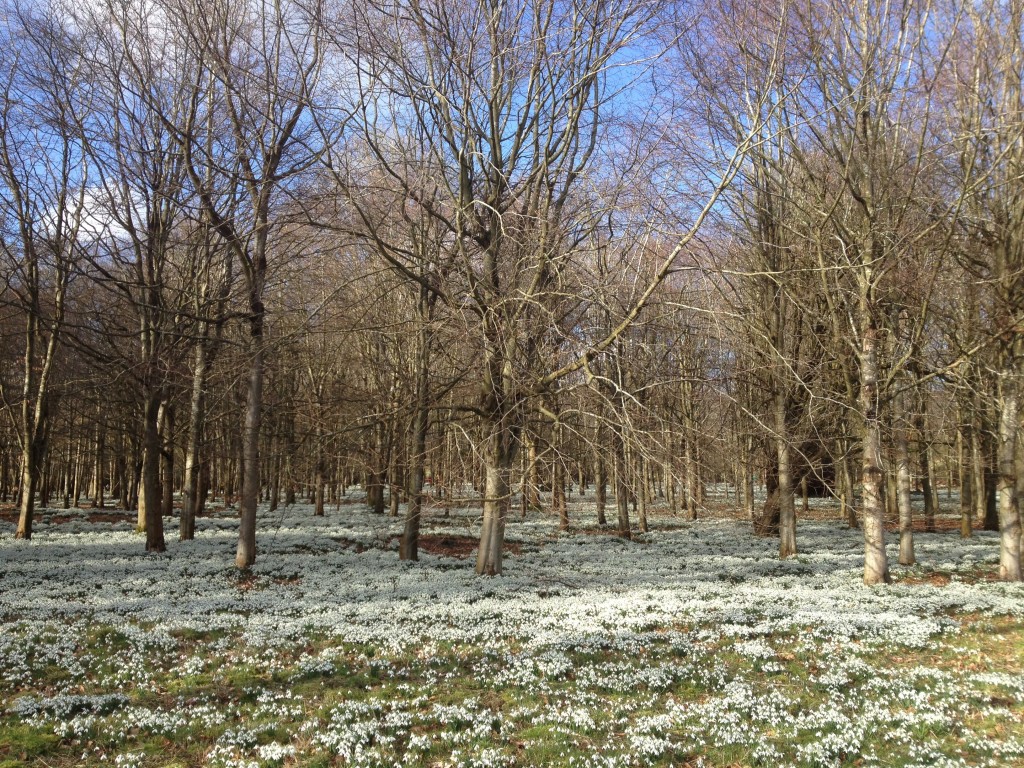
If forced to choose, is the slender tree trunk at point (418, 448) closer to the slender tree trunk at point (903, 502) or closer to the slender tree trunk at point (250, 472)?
the slender tree trunk at point (250, 472)

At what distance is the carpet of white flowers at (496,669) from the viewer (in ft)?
21.5

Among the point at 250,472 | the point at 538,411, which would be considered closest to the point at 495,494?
the point at 538,411

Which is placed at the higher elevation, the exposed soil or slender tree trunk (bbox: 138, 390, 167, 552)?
slender tree trunk (bbox: 138, 390, 167, 552)

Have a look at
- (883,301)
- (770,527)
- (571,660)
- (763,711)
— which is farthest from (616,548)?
(763,711)

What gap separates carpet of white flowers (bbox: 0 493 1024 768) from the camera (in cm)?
654

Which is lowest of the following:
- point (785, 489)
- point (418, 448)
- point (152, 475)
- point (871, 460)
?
point (785, 489)

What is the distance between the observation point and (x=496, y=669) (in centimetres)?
888

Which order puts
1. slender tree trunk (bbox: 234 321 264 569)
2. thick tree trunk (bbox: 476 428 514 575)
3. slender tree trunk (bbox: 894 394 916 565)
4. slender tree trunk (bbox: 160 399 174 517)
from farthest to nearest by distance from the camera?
1. slender tree trunk (bbox: 160 399 174 517)
2. slender tree trunk (bbox: 894 394 916 565)
3. slender tree trunk (bbox: 234 321 264 569)
4. thick tree trunk (bbox: 476 428 514 575)

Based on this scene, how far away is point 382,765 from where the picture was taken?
20.0ft

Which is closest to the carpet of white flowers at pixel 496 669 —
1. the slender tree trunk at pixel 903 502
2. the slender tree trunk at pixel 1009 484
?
the slender tree trunk at pixel 1009 484

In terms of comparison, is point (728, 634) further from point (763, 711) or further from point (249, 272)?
point (249, 272)

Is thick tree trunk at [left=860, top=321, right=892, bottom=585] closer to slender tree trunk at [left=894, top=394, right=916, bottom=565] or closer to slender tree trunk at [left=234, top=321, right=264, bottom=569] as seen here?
slender tree trunk at [left=894, top=394, right=916, bottom=565]

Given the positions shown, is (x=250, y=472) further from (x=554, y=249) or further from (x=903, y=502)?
(x=903, y=502)

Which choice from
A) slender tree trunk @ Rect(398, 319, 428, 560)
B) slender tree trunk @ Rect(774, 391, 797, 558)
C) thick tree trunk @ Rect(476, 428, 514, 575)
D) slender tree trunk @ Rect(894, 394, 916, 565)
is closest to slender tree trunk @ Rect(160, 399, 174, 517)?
slender tree trunk @ Rect(398, 319, 428, 560)
